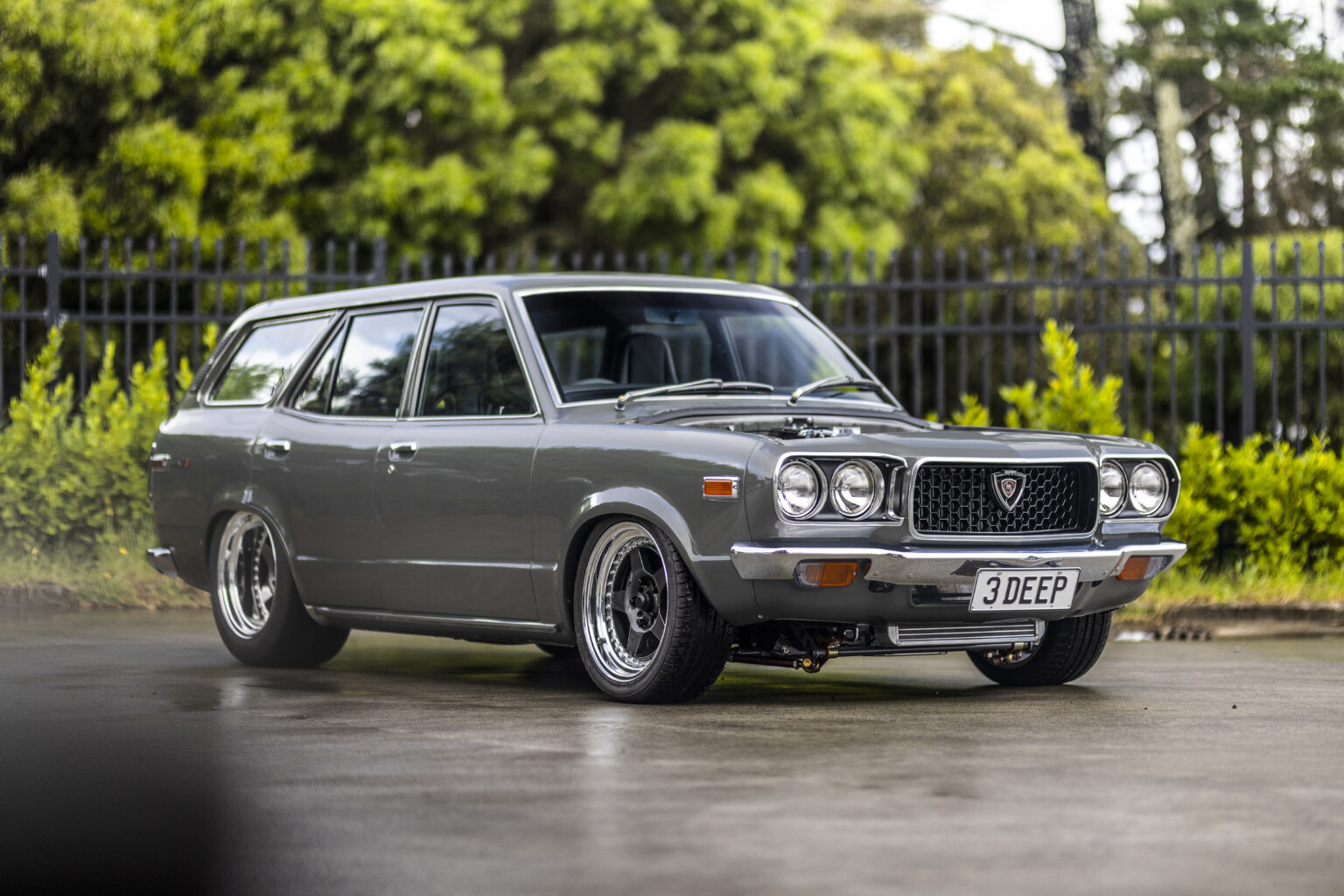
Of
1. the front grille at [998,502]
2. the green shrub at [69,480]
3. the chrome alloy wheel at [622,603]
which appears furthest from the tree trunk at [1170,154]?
the chrome alloy wheel at [622,603]

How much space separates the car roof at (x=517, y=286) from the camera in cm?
895

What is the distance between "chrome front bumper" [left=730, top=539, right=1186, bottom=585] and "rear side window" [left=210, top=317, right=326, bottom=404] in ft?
11.2

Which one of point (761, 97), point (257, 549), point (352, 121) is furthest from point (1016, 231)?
point (257, 549)

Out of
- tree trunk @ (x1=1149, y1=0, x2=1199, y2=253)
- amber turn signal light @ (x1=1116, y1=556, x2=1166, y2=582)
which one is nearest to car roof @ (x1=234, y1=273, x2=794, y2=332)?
amber turn signal light @ (x1=1116, y1=556, x2=1166, y2=582)

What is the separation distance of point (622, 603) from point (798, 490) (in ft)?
3.22

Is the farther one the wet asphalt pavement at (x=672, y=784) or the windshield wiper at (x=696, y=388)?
the windshield wiper at (x=696, y=388)

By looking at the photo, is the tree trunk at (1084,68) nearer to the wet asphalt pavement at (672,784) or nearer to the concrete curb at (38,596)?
the concrete curb at (38,596)

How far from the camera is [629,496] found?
7.70 m

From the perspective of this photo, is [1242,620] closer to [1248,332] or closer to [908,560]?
[1248,332]

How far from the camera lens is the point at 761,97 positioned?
29.8 metres

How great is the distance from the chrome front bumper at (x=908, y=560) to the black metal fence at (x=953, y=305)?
13.1 ft

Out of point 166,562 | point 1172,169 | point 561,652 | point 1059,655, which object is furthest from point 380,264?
point 1172,169

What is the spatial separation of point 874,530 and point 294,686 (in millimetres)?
2933

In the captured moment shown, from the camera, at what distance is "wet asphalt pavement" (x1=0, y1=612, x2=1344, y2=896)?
191 inches
